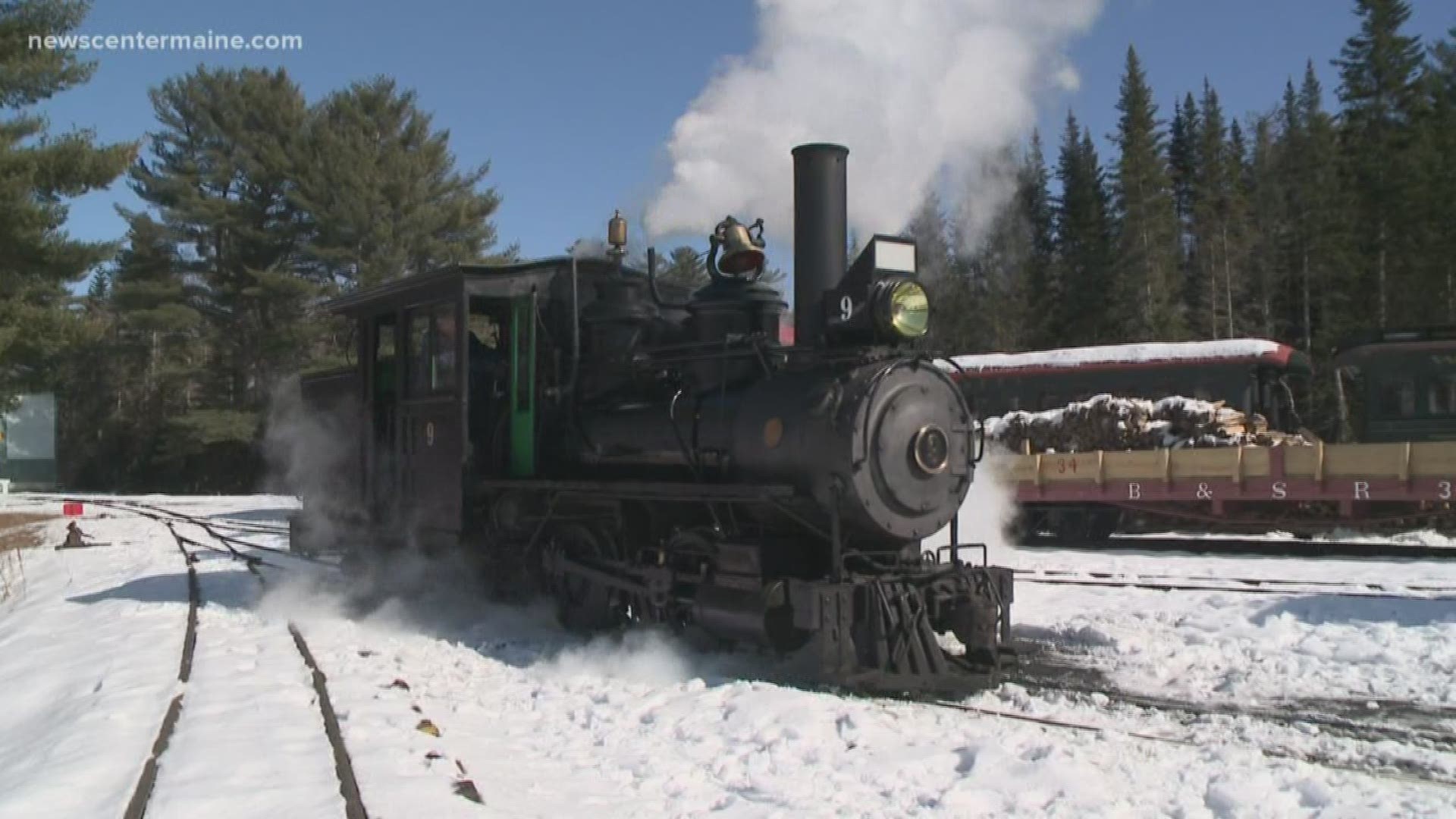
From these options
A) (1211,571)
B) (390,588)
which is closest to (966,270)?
(1211,571)

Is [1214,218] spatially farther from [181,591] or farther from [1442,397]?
[181,591]

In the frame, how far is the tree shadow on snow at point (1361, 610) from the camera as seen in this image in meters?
8.44

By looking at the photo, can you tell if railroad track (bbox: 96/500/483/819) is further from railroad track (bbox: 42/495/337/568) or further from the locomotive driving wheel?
the locomotive driving wheel

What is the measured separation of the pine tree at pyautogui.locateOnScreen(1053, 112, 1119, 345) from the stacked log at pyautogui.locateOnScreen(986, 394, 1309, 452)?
80.4ft

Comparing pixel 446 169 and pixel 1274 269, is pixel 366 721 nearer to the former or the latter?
pixel 446 169

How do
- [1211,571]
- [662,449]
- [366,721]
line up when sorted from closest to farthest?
[366,721]
[662,449]
[1211,571]

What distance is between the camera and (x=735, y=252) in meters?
7.90

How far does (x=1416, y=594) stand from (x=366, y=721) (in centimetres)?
853

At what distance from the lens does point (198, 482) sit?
43719 mm

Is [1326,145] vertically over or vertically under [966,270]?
over

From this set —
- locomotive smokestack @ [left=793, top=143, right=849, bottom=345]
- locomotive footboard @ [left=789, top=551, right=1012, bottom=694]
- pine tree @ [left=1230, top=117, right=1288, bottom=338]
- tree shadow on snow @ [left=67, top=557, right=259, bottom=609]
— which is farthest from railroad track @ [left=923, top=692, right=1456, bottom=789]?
pine tree @ [left=1230, top=117, right=1288, bottom=338]

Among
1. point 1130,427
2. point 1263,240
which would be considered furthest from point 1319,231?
point 1130,427

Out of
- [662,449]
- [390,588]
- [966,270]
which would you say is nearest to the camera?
[662,449]

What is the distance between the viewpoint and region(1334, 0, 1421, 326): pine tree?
116 feet
